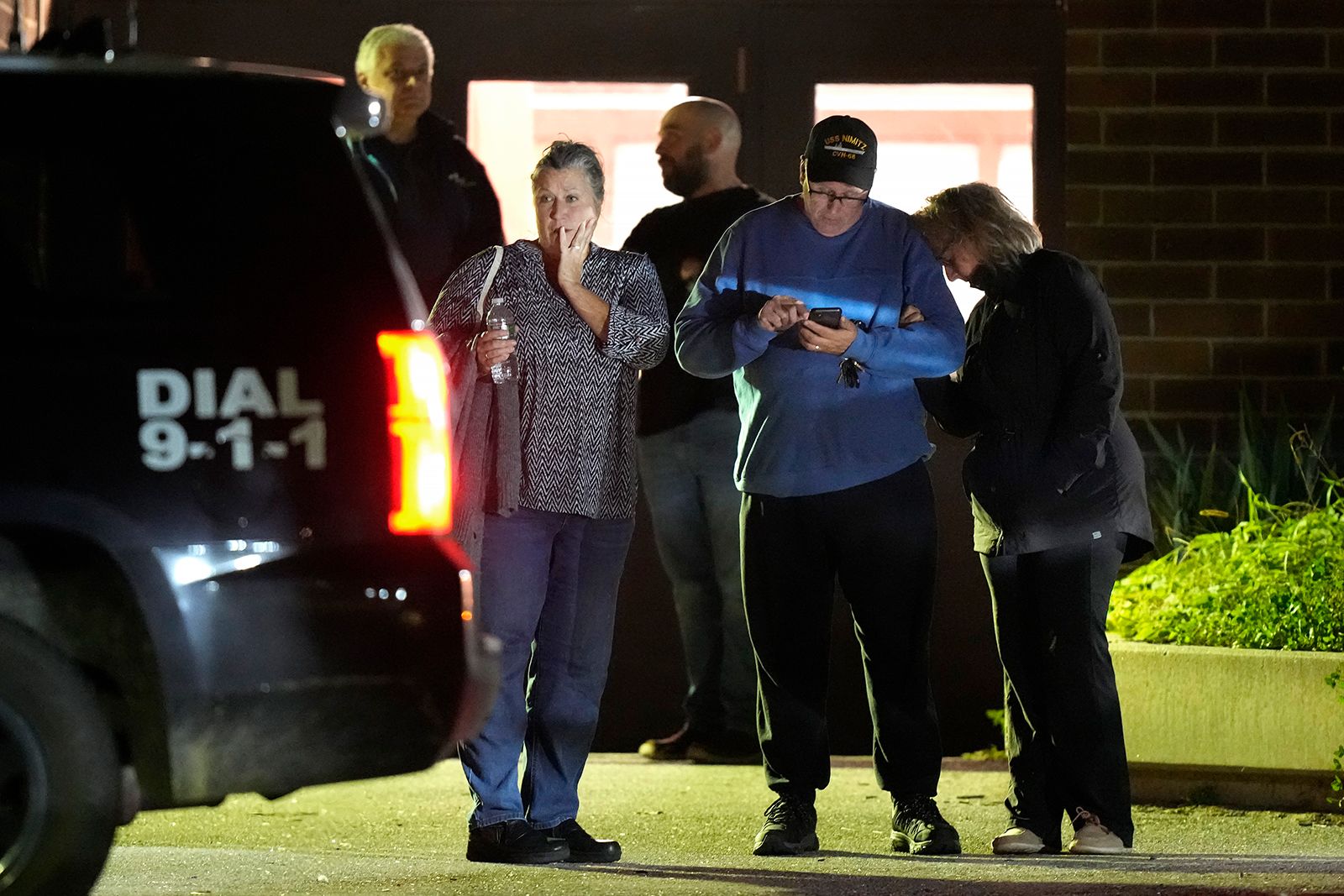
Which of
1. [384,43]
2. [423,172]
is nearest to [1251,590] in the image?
[423,172]

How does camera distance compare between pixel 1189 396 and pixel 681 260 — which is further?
pixel 1189 396

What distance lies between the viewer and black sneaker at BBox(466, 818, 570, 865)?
6199mm

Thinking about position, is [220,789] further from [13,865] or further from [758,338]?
[758,338]

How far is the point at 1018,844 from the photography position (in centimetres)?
655

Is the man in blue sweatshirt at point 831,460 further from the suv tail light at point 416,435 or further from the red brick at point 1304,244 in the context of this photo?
the red brick at point 1304,244

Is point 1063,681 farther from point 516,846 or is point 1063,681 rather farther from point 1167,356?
point 1167,356

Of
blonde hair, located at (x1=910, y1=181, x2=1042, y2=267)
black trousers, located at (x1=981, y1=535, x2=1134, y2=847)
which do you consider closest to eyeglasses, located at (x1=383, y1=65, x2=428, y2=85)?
blonde hair, located at (x1=910, y1=181, x2=1042, y2=267)

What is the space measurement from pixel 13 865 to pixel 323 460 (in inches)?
36.3

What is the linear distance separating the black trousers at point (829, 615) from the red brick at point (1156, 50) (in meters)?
3.18

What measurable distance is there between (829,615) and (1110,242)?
3.12m

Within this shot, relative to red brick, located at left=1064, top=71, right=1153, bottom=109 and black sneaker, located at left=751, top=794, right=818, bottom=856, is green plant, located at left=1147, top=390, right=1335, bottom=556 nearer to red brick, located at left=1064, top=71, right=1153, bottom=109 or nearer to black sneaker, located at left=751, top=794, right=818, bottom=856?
red brick, located at left=1064, top=71, right=1153, bottom=109

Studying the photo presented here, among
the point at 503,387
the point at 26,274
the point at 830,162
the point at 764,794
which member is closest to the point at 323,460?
the point at 26,274

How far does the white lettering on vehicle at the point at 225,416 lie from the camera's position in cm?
416

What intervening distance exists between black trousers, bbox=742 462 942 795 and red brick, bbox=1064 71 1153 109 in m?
3.06
